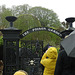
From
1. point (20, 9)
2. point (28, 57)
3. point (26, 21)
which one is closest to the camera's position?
point (28, 57)

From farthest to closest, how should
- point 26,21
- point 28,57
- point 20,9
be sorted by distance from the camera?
point 20,9 → point 26,21 → point 28,57

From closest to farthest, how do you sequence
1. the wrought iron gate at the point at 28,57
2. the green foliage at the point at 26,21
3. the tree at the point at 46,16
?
the wrought iron gate at the point at 28,57, the green foliage at the point at 26,21, the tree at the point at 46,16

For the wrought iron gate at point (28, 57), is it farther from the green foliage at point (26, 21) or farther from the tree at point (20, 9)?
the tree at point (20, 9)

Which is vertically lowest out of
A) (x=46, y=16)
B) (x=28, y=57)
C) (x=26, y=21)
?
(x=28, y=57)

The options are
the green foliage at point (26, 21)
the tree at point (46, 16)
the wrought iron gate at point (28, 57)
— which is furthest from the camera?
the tree at point (46, 16)

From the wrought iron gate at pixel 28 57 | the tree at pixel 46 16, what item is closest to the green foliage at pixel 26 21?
the tree at pixel 46 16

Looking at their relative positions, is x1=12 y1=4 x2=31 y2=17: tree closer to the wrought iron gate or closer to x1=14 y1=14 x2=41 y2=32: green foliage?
x1=14 y1=14 x2=41 y2=32: green foliage

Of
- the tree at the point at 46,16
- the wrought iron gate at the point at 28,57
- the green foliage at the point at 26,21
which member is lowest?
the wrought iron gate at the point at 28,57

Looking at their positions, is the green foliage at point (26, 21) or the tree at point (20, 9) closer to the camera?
the green foliage at point (26, 21)

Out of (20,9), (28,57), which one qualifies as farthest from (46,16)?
(28,57)

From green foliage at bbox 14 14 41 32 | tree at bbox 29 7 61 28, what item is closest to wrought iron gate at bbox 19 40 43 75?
green foliage at bbox 14 14 41 32

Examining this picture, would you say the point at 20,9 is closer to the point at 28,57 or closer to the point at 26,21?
the point at 26,21

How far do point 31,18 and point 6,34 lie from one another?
17582mm

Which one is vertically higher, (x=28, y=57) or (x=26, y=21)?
(x=26, y=21)
